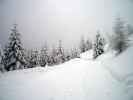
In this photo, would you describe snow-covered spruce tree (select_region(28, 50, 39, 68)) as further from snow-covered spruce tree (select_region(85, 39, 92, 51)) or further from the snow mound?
snow-covered spruce tree (select_region(85, 39, 92, 51))

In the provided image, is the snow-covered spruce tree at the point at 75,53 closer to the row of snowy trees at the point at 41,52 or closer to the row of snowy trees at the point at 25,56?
the row of snowy trees at the point at 41,52

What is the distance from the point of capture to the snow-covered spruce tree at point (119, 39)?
2.18 metres

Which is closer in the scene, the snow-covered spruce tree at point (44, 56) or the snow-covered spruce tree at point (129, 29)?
the snow-covered spruce tree at point (129, 29)

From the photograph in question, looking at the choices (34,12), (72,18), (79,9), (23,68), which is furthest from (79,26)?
(23,68)

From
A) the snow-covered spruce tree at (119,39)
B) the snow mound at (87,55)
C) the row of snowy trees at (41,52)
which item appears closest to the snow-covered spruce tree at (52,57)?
the row of snowy trees at (41,52)

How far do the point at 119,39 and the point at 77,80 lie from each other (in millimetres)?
1132

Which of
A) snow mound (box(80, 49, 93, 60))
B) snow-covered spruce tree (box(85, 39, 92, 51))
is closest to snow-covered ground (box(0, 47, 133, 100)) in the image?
snow mound (box(80, 49, 93, 60))

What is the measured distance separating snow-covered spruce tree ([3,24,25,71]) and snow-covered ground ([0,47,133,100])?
0.48 feet

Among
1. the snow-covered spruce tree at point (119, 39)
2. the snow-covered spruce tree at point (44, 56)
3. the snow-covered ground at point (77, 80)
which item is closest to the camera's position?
the snow-covered ground at point (77, 80)

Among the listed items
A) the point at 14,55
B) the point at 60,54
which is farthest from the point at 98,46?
the point at 14,55

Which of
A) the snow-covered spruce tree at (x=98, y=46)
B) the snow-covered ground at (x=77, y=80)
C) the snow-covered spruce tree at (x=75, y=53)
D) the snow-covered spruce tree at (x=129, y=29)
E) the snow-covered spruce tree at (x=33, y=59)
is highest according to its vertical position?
the snow-covered spruce tree at (x=129, y=29)

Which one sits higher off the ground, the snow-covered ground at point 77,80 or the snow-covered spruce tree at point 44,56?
the snow-covered spruce tree at point 44,56

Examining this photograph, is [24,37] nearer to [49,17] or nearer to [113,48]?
[49,17]

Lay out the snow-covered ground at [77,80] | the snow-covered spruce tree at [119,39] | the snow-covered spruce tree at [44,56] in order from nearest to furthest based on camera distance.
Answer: the snow-covered ground at [77,80] < the snow-covered spruce tree at [119,39] < the snow-covered spruce tree at [44,56]
